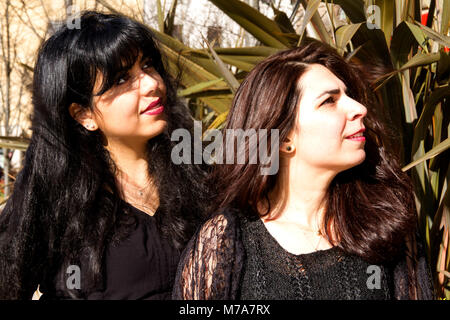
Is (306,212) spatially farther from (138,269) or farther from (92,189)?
(92,189)

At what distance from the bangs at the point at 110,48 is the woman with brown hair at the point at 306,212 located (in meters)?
0.41

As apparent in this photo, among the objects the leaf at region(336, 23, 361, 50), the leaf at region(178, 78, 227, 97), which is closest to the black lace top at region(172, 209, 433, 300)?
the leaf at region(336, 23, 361, 50)

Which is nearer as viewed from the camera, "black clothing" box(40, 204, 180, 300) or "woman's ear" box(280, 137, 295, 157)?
"woman's ear" box(280, 137, 295, 157)

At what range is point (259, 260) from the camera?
1539mm

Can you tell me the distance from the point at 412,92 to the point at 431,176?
0.34 meters

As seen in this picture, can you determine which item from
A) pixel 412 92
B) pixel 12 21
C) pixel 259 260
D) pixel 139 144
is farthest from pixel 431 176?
pixel 12 21

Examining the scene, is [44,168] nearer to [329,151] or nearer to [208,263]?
[208,263]

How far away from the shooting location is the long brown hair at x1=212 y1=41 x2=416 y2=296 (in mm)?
1580

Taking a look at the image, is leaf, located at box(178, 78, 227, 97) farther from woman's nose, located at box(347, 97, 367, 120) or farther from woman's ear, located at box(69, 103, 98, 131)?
woman's nose, located at box(347, 97, 367, 120)

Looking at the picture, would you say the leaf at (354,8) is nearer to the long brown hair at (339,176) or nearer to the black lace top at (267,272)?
the long brown hair at (339,176)

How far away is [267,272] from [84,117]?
86cm

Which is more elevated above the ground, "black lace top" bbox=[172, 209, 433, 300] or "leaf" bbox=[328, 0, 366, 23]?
"leaf" bbox=[328, 0, 366, 23]

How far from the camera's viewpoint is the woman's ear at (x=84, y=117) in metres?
1.89

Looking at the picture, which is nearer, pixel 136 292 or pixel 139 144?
pixel 136 292
